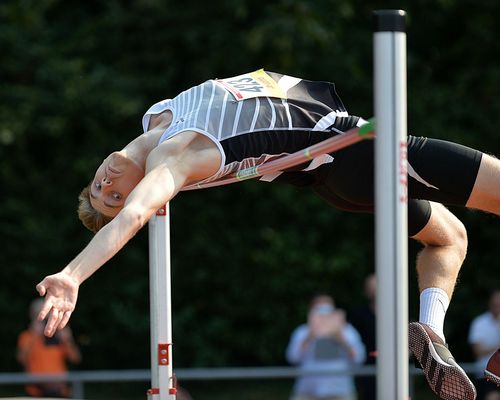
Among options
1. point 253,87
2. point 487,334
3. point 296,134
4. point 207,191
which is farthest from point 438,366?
point 207,191

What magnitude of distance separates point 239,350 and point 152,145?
8814 millimetres

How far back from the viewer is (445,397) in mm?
3459

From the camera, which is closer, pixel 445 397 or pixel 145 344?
pixel 445 397

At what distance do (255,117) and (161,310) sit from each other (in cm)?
72

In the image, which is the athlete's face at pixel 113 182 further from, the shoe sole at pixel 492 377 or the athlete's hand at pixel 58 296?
the shoe sole at pixel 492 377

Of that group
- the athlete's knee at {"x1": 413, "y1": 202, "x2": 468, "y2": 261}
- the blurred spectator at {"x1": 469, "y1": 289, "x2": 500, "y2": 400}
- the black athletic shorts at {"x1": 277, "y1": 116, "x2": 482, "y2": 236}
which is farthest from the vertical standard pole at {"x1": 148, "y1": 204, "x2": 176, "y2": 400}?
the blurred spectator at {"x1": 469, "y1": 289, "x2": 500, "y2": 400}

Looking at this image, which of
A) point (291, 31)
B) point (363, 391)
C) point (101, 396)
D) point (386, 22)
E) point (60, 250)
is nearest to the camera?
point (386, 22)

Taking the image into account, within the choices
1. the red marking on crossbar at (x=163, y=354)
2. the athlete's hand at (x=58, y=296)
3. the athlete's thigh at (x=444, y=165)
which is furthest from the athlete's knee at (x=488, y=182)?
the athlete's hand at (x=58, y=296)

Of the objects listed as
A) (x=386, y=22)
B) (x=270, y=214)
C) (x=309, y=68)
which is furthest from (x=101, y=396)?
(x=386, y=22)

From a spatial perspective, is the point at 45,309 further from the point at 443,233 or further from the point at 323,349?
the point at 323,349

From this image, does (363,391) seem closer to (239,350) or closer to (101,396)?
(101,396)

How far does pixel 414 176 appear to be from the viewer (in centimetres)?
365

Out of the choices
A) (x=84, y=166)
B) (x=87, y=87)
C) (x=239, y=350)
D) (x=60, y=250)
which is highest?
(x=87, y=87)

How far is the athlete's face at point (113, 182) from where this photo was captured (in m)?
3.62
